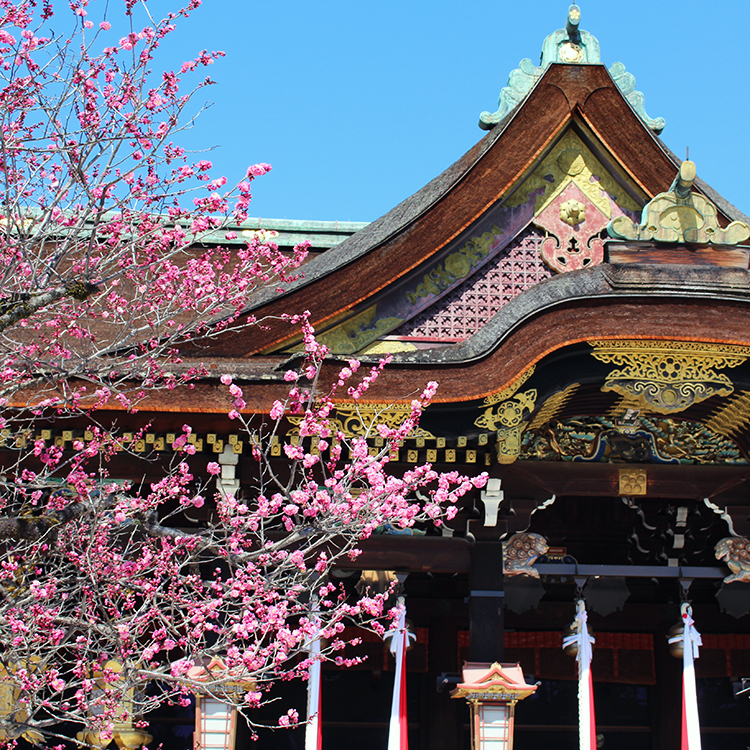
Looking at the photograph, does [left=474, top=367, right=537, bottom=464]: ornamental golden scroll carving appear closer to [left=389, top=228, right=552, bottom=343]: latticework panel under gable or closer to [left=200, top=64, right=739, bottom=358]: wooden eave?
[left=389, top=228, right=552, bottom=343]: latticework panel under gable

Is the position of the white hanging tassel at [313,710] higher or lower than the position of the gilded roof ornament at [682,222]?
lower

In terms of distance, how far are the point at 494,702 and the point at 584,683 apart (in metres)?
0.92

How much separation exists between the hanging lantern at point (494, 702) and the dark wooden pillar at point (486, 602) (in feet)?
0.86

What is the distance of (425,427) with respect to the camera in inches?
295

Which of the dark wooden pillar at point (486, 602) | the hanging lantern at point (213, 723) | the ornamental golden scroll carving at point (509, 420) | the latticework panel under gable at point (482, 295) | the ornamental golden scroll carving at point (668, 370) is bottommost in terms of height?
the hanging lantern at point (213, 723)

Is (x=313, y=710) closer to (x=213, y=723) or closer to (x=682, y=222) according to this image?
(x=213, y=723)

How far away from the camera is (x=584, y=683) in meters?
7.83

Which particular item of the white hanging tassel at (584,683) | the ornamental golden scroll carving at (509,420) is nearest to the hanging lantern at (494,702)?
the white hanging tassel at (584,683)

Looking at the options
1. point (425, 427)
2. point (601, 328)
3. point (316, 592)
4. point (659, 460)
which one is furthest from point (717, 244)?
point (316, 592)

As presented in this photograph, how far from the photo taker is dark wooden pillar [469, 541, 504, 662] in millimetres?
7652

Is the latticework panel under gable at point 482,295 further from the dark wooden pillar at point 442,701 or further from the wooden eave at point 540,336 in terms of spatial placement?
the dark wooden pillar at point 442,701

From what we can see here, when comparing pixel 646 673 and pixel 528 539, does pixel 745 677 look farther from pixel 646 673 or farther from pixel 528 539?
pixel 528 539

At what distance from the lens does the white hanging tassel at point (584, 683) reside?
24.8 feet

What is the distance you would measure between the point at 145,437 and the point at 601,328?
139 inches
